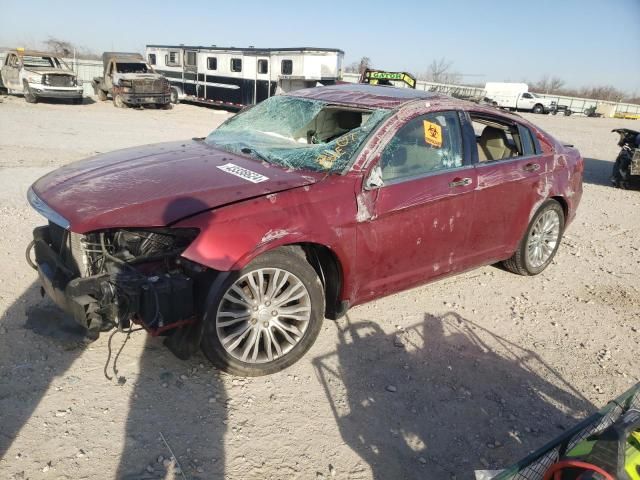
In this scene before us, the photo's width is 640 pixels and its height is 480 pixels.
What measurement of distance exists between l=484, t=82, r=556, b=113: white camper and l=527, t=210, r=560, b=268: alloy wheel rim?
118 ft

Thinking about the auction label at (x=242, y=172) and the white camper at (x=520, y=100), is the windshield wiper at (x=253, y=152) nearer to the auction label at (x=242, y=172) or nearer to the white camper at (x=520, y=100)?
the auction label at (x=242, y=172)

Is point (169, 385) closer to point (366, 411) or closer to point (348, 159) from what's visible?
point (366, 411)

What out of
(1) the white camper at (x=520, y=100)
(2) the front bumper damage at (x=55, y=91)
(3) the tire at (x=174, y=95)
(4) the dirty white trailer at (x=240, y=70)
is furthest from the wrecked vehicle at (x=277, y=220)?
(1) the white camper at (x=520, y=100)

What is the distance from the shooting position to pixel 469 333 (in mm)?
3941

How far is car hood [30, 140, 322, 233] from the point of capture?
2779 millimetres

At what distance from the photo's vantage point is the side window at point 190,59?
23109 millimetres

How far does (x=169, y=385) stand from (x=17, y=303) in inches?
63.6

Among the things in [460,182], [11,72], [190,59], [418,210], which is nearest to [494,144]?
[460,182]

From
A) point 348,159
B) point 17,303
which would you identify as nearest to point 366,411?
point 348,159

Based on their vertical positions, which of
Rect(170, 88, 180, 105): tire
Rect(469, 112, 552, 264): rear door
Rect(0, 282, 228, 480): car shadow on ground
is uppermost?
Rect(469, 112, 552, 264): rear door

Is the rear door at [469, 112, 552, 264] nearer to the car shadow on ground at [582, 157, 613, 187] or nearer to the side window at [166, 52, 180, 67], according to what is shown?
the car shadow on ground at [582, 157, 613, 187]

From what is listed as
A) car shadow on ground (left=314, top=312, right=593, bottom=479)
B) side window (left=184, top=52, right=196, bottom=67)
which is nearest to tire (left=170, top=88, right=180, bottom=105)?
side window (left=184, top=52, right=196, bottom=67)

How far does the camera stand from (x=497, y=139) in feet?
16.5

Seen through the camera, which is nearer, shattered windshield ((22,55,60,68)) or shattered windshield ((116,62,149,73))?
shattered windshield ((22,55,60,68))
